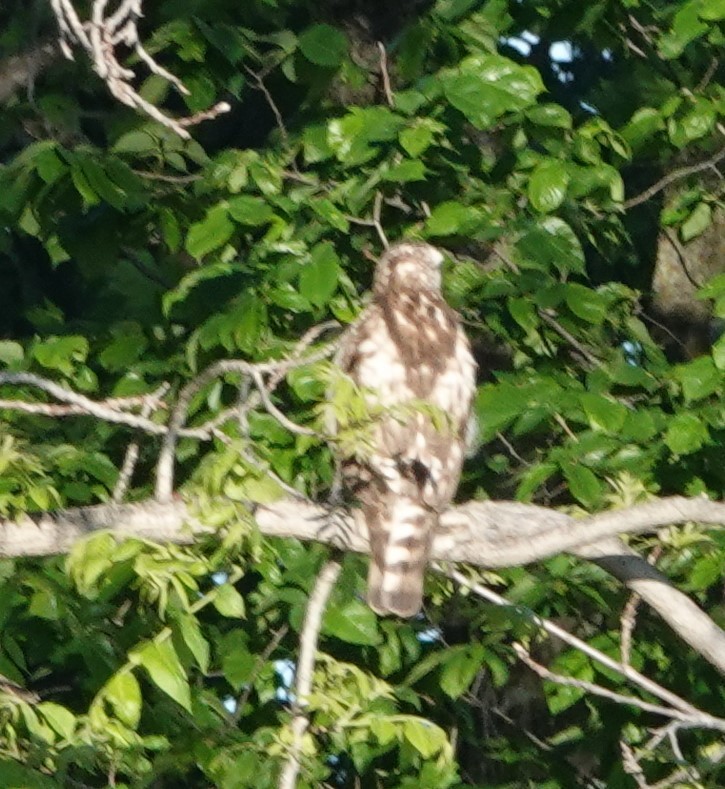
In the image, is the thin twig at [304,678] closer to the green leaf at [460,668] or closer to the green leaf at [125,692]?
the green leaf at [125,692]

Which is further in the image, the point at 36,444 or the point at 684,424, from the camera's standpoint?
the point at 36,444

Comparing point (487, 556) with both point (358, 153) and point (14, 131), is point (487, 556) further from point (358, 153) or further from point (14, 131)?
point (14, 131)

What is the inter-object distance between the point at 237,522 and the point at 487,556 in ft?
2.09

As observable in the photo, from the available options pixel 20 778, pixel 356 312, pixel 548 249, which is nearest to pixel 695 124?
pixel 548 249

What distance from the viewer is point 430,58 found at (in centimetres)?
571

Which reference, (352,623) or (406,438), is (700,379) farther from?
(352,623)

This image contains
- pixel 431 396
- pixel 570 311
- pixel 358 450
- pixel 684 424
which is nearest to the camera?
pixel 358 450

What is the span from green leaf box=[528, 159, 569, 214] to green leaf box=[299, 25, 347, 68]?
2.03ft

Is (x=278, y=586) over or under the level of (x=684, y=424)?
under

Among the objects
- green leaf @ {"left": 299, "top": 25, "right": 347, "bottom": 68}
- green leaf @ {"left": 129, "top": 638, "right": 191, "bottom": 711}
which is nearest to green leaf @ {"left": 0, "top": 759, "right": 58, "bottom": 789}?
green leaf @ {"left": 129, "top": 638, "right": 191, "bottom": 711}

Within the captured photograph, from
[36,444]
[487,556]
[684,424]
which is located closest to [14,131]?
[36,444]

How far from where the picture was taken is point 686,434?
15.9ft

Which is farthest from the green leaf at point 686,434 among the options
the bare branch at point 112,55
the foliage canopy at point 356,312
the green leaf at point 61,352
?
the bare branch at point 112,55

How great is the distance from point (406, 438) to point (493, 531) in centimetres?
50
